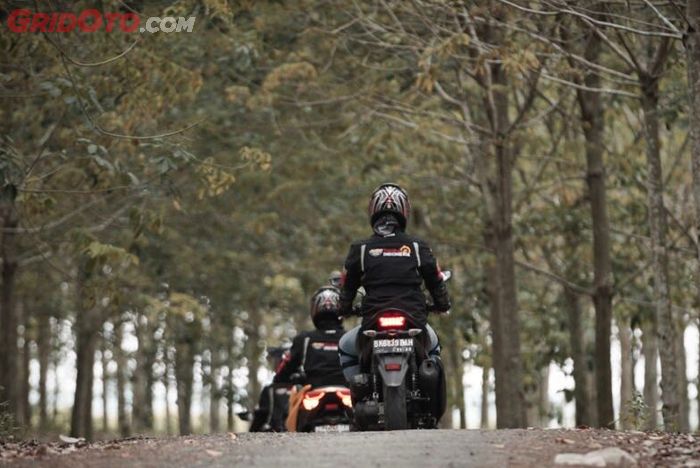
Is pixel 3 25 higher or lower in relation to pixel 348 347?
higher

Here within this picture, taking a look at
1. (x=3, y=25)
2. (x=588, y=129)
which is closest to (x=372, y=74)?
(x=588, y=129)

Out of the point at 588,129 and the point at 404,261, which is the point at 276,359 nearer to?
the point at 588,129

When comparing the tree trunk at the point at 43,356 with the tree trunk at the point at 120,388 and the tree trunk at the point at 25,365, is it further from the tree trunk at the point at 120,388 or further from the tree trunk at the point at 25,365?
the tree trunk at the point at 120,388

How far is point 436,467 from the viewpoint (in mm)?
7977

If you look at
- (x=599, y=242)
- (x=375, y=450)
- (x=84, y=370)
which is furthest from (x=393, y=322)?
(x=84, y=370)

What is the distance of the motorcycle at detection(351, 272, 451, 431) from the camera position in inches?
446

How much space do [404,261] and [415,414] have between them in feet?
4.48

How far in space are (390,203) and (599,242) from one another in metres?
8.46

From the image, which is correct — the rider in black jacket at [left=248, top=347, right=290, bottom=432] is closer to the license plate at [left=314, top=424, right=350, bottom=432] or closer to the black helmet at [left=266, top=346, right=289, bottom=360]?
the black helmet at [left=266, top=346, right=289, bottom=360]

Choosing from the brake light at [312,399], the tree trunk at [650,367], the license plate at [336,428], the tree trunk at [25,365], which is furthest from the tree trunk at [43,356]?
the license plate at [336,428]

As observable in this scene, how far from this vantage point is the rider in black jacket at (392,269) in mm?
11633

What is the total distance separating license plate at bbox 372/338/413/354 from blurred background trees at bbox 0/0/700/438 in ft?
11.5

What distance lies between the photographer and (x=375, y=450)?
8758mm

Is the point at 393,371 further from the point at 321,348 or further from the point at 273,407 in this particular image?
the point at 273,407
